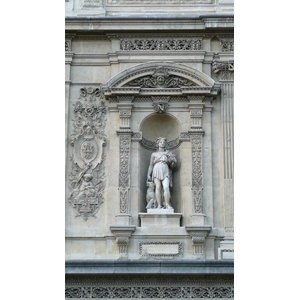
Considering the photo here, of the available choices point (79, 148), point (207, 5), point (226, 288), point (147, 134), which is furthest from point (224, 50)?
point (226, 288)

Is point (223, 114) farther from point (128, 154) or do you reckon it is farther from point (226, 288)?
point (226, 288)

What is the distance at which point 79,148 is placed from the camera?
14.4m

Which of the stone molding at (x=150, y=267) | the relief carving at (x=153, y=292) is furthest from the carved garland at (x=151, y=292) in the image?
the stone molding at (x=150, y=267)

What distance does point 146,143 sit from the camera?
14.6 metres

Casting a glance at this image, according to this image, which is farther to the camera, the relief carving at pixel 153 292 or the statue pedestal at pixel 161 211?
the statue pedestal at pixel 161 211

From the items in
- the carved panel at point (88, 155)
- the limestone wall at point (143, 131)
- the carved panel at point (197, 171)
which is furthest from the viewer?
the carved panel at point (88, 155)

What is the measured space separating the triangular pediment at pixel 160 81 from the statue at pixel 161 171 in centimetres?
97

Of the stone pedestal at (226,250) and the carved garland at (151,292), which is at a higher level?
the stone pedestal at (226,250)

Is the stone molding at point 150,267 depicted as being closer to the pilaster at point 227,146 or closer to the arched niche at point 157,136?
the pilaster at point 227,146

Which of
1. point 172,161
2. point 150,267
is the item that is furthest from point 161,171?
point 150,267

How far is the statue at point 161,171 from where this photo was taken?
45.8 feet

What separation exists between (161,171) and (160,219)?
0.86 metres

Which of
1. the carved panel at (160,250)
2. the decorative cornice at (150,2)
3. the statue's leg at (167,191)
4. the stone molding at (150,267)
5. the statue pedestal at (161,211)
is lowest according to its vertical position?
the stone molding at (150,267)

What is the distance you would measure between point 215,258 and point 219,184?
1358 mm
